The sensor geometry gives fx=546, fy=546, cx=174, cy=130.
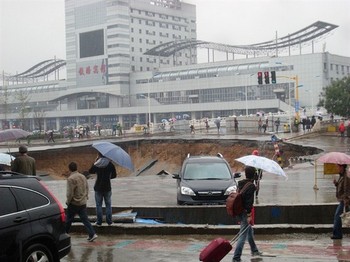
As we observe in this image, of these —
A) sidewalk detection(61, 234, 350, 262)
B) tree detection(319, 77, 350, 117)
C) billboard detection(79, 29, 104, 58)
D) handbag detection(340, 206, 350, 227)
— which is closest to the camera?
sidewalk detection(61, 234, 350, 262)

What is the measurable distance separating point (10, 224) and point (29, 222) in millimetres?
344

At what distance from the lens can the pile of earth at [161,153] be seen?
37.7 metres

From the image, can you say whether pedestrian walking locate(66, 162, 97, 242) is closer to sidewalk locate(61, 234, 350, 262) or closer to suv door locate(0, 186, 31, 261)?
sidewalk locate(61, 234, 350, 262)

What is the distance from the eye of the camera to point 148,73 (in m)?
133

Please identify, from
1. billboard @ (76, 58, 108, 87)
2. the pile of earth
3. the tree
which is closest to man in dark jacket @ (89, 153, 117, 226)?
the pile of earth

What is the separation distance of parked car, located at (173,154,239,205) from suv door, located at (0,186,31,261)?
25.1 ft

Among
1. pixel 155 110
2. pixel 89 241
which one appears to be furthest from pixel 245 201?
pixel 155 110

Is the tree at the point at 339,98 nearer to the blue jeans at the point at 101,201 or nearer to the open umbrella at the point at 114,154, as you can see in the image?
the open umbrella at the point at 114,154

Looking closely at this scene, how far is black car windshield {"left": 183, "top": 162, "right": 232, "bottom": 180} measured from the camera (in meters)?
15.8

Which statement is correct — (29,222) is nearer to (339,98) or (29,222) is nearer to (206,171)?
(206,171)

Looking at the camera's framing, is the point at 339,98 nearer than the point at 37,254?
No

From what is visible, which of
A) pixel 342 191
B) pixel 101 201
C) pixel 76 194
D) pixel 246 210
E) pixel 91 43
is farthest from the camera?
pixel 91 43

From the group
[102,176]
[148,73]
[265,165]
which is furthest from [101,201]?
[148,73]

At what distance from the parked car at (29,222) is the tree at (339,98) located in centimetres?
5360
